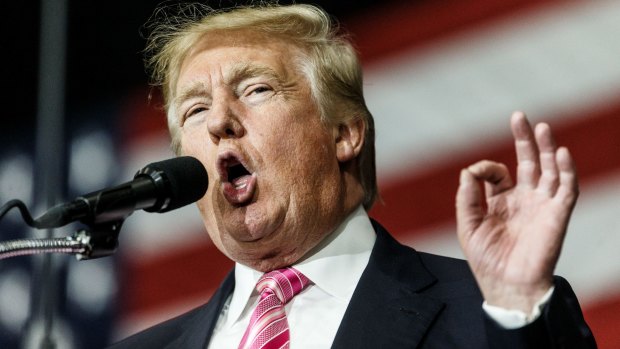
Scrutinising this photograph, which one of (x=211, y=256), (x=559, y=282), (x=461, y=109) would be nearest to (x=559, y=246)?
(x=559, y=282)

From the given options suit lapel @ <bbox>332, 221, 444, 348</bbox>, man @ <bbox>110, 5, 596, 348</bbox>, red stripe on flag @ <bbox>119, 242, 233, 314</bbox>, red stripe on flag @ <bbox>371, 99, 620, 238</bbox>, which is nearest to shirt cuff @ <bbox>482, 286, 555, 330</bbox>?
man @ <bbox>110, 5, 596, 348</bbox>

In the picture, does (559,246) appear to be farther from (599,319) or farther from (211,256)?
(211,256)

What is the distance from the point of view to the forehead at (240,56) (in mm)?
2117

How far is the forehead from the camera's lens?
2117 millimetres

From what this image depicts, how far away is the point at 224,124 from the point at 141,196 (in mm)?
526

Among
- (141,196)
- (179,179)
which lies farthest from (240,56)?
(141,196)

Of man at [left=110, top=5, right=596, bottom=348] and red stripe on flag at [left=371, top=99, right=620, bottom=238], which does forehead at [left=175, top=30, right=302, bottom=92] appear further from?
red stripe on flag at [left=371, top=99, right=620, bottom=238]

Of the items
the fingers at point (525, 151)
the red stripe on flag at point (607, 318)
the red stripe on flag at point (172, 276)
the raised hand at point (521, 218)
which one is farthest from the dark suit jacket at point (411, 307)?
the red stripe on flag at point (172, 276)

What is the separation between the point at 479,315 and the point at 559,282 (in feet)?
0.53

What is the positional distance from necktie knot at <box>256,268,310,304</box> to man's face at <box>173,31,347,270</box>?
0.03 meters

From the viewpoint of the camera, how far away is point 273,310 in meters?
1.98

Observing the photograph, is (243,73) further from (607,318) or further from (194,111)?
(607,318)

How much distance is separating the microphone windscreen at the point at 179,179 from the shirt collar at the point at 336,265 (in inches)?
16.9

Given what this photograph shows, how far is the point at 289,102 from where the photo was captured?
2.11 meters
